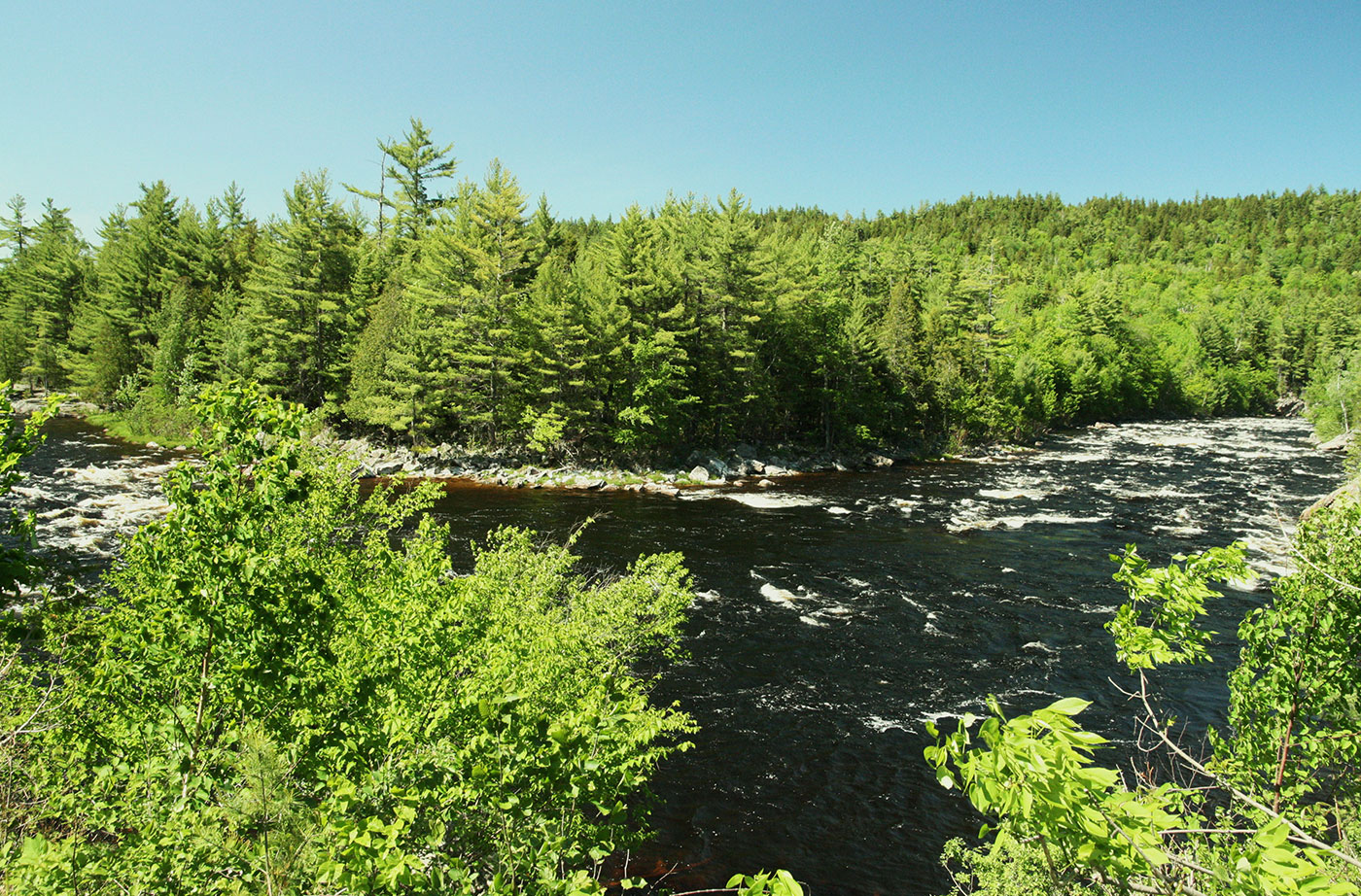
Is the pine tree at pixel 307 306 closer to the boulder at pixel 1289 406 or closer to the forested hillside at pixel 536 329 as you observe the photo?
the forested hillside at pixel 536 329

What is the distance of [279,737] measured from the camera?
5094 mm

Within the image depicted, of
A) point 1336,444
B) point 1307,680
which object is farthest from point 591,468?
point 1336,444

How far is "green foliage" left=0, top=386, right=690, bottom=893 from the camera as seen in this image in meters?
3.62

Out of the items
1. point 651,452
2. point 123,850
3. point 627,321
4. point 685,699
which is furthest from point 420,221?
point 123,850

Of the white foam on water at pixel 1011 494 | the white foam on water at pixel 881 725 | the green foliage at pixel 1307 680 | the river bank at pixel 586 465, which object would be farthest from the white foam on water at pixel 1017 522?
the green foliage at pixel 1307 680

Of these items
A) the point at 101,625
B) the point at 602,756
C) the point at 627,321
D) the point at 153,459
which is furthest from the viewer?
the point at 627,321

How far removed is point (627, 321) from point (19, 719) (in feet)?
112

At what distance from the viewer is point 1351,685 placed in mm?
6117

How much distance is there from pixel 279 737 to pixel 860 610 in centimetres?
1466

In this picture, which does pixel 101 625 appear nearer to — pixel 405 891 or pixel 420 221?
pixel 405 891

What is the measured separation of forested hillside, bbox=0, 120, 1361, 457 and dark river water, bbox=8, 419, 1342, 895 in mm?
8422

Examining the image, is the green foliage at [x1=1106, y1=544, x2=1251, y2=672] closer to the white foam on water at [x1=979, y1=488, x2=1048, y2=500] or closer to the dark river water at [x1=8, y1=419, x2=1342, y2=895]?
the dark river water at [x1=8, y1=419, x2=1342, y2=895]

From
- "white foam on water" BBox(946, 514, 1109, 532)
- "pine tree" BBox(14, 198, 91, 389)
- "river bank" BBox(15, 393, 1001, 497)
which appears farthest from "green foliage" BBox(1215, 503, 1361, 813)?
"pine tree" BBox(14, 198, 91, 389)

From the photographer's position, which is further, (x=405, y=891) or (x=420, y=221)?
(x=420, y=221)
